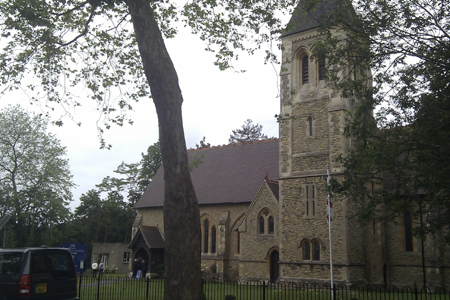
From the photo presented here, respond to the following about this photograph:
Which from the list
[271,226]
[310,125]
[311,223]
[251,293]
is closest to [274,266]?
[271,226]

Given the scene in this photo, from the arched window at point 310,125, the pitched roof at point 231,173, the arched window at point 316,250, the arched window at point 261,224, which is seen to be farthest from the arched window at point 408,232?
the pitched roof at point 231,173

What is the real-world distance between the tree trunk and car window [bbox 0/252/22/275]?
418cm

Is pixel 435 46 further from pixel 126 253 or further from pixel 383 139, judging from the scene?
pixel 126 253

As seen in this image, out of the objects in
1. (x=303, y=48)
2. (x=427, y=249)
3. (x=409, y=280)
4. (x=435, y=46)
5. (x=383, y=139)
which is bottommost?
(x=409, y=280)

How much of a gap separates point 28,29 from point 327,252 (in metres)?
16.9

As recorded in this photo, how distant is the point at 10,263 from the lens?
11.2 meters

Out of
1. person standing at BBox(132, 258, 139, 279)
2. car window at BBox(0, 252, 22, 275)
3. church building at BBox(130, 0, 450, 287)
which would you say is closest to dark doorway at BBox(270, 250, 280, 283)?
church building at BBox(130, 0, 450, 287)

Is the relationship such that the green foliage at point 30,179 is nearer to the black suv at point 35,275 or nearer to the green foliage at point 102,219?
the green foliage at point 102,219

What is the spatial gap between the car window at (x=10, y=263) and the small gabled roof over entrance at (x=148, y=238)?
21.3m

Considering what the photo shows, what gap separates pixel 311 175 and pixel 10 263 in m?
16.4

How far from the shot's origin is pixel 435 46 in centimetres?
1276

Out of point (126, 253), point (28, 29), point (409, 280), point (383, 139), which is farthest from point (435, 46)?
point (126, 253)

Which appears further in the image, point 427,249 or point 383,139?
point 427,249

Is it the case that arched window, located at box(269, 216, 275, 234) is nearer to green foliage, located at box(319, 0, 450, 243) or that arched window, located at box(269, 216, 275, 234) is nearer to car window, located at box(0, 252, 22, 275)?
green foliage, located at box(319, 0, 450, 243)
